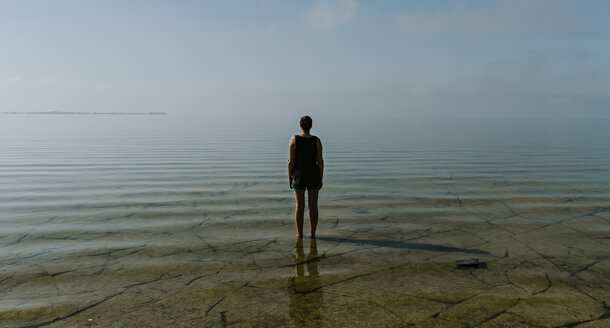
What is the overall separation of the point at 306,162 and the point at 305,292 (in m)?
2.53

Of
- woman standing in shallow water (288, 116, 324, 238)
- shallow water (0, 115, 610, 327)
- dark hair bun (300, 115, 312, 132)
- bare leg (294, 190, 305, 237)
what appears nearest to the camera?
shallow water (0, 115, 610, 327)

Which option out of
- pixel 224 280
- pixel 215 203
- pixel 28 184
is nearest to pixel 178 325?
pixel 224 280

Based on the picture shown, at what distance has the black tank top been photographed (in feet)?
22.6

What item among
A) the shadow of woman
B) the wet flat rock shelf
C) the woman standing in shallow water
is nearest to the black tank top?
the woman standing in shallow water

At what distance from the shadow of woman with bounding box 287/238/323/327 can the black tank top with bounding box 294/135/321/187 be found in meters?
1.24

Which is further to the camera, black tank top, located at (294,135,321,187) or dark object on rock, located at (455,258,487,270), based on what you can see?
black tank top, located at (294,135,321,187)

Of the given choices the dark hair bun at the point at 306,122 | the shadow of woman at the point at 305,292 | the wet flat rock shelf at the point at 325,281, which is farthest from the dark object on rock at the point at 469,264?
the dark hair bun at the point at 306,122

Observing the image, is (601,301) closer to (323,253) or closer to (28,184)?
(323,253)

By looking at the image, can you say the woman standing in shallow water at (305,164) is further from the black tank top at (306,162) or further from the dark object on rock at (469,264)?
the dark object on rock at (469,264)

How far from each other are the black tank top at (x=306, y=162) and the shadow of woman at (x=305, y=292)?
124 cm

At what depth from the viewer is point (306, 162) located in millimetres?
6918

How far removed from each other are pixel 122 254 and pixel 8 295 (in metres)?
1.69

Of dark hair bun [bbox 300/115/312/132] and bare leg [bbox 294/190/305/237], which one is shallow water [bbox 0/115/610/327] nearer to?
bare leg [bbox 294/190/305/237]

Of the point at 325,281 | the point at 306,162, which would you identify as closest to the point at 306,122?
the point at 306,162
